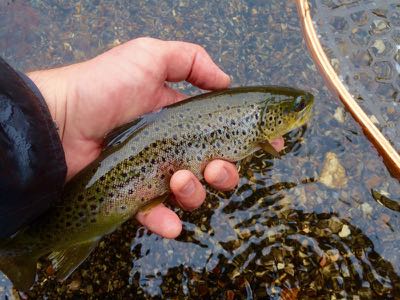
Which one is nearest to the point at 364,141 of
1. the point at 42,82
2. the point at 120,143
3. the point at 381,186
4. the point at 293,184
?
the point at 381,186

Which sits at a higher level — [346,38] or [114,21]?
[346,38]

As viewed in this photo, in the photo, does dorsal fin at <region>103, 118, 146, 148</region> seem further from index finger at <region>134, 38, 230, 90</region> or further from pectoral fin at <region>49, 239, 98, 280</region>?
pectoral fin at <region>49, 239, 98, 280</region>

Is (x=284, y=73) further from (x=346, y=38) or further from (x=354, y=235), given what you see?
(x=354, y=235)

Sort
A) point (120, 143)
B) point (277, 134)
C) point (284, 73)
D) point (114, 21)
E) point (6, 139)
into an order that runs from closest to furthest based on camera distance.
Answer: point (6, 139)
point (120, 143)
point (277, 134)
point (284, 73)
point (114, 21)

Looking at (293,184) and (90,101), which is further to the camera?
(293,184)

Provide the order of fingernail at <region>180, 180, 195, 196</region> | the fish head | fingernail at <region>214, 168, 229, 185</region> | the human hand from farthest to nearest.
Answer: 1. the human hand
2. the fish head
3. fingernail at <region>214, 168, 229, 185</region>
4. fingernail at <region>180, 180, 195, 196</region>

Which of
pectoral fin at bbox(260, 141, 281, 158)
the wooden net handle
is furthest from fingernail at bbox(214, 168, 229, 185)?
the wooden net handle
